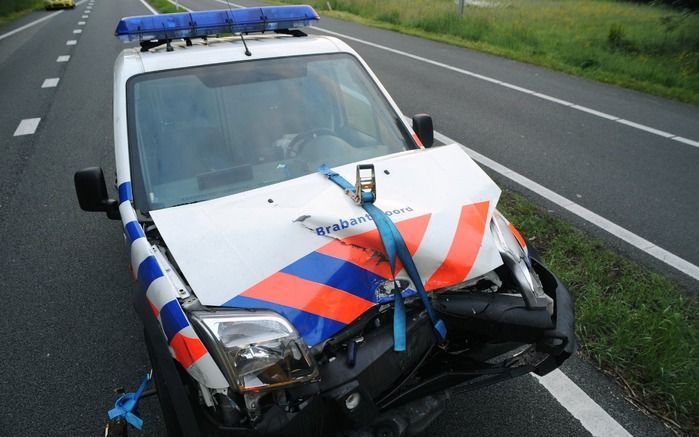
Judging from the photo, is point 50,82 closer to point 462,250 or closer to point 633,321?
point 462,250

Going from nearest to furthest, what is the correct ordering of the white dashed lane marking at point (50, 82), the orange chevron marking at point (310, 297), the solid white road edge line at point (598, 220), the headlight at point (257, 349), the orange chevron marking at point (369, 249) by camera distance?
the headlight at point (257, 349) → the orange chevron marking at point (310, 297) → the orange chevron marking at point (369, 249) → the solid white road edge line at point (598, 220) → the white dashed lane marking at point (50, 82)

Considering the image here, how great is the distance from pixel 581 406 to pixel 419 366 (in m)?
1.22

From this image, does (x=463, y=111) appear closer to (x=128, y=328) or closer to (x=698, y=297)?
(x=698, y=297)

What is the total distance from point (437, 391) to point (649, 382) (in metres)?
1.54

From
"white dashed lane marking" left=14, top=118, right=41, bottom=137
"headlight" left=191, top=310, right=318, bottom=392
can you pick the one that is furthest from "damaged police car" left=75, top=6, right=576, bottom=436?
"white dashed lane marking" left=14, top=118, right=41, bottom=137

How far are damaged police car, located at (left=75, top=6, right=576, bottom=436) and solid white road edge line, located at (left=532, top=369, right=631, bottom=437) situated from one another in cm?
64

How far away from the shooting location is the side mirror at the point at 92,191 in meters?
2.81

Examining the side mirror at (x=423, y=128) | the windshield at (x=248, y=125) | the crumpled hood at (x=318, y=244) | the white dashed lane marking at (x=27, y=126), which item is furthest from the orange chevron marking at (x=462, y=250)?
the white dashed lane marking at (x=27, y=126)

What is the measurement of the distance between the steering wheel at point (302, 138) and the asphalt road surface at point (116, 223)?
5.33 ft

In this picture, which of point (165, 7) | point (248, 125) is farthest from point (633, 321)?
point (165, 7)

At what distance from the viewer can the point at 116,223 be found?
5.13m

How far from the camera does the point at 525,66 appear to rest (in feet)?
37.2

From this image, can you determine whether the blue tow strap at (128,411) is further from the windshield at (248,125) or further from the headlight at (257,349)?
the windshield at (248,125)

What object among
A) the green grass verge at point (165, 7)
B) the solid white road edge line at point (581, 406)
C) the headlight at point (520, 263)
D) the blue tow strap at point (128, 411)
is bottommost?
the solid white road edge line at point (581, 406)
